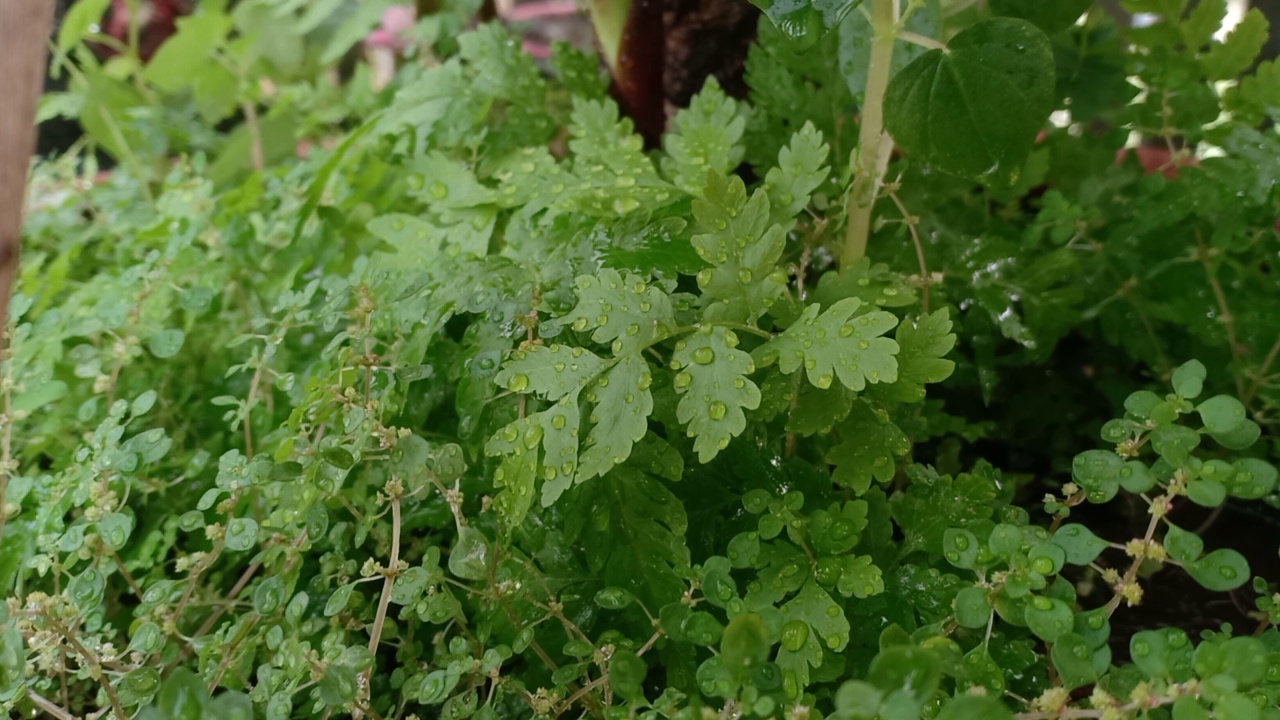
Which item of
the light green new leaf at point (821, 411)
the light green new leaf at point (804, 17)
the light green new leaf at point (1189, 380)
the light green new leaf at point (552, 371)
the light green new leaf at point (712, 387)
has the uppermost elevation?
the light green new leaf at point (804, 17)

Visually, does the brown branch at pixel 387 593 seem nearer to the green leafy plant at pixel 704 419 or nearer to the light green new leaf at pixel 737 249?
the green leafy plant at pixel 704 419

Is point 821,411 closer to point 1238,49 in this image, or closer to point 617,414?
point 617,414

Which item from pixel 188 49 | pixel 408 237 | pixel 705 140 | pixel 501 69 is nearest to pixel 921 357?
A: pixel 705 140

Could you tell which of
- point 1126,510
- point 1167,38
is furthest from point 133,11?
point 1126,510

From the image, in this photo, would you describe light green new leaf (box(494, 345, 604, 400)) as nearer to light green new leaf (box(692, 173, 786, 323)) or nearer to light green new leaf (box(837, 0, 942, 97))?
light green new leaf (box(692, 173, 786, 323))

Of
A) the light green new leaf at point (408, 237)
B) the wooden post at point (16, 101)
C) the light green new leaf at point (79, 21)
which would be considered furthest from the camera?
the light green new leaf at point (79, 21)

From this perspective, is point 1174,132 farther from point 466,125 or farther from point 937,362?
point 466,125

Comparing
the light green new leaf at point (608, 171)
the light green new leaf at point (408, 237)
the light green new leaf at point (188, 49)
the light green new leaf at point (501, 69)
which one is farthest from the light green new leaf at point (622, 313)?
the light green new leaf at point (188, 49)

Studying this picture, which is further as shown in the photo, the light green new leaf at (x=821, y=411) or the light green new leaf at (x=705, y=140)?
the light green new leaf at (x=705, y=140)
